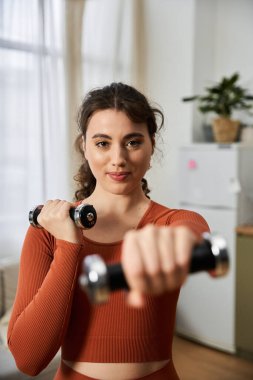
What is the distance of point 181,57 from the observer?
386cm

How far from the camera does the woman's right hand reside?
35.0 inches

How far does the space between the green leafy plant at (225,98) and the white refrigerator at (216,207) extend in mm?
333

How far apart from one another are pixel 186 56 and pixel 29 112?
144cm

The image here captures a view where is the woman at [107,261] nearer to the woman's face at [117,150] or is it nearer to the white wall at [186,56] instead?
the woman's face at [117,150]

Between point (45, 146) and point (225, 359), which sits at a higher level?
point (45, 146)

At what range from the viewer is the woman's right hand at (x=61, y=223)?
35.0 inches

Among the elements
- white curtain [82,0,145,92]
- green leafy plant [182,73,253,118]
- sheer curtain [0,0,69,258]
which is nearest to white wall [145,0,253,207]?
white curtain [82,0,145,92]

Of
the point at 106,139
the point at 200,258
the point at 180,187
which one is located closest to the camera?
the point at 200,258

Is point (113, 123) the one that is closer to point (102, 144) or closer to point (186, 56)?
point (102, 144)

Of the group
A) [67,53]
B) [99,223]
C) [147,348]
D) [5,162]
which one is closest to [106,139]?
[99,223]

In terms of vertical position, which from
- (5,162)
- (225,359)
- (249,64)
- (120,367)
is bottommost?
(225,359)

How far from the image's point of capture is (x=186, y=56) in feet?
12.5

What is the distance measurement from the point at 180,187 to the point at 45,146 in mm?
1120

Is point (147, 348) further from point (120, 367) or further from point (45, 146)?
point (45, 146)
